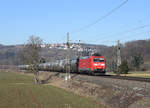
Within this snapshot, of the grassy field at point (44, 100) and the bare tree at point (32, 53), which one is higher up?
the bare tree at point (32, 53)

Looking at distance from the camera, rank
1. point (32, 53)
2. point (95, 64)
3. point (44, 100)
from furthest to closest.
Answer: point (32, 53) → point (95, 64) → point (44, 100)

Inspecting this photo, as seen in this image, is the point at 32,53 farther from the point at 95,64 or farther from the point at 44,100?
the point at 44,100

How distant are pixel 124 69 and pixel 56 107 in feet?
179

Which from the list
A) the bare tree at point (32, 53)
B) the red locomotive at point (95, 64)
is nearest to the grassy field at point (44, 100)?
the red locomotive at point (95, 64)

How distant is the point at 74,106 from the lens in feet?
81.9

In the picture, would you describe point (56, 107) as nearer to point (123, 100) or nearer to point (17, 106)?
point (17, 106)

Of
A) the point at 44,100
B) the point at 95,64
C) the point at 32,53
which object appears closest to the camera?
the point at 44,100

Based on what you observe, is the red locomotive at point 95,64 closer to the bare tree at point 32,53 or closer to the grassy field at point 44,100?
the grassy field at point 44,100

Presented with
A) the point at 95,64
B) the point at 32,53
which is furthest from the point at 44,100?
the point at 32,53

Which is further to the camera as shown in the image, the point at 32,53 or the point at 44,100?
the point at 32,53

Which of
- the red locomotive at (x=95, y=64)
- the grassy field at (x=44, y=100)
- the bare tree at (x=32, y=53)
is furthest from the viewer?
the bare tree at (x=32, y=53)

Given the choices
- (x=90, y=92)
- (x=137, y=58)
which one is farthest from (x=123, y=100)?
(x=137, y=58)

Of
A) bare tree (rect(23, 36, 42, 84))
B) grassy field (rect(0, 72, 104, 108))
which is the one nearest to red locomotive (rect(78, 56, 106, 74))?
grassy field (rect(0, 72, 104, 108))

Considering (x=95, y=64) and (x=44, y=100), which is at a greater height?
(x=95, y=64)
